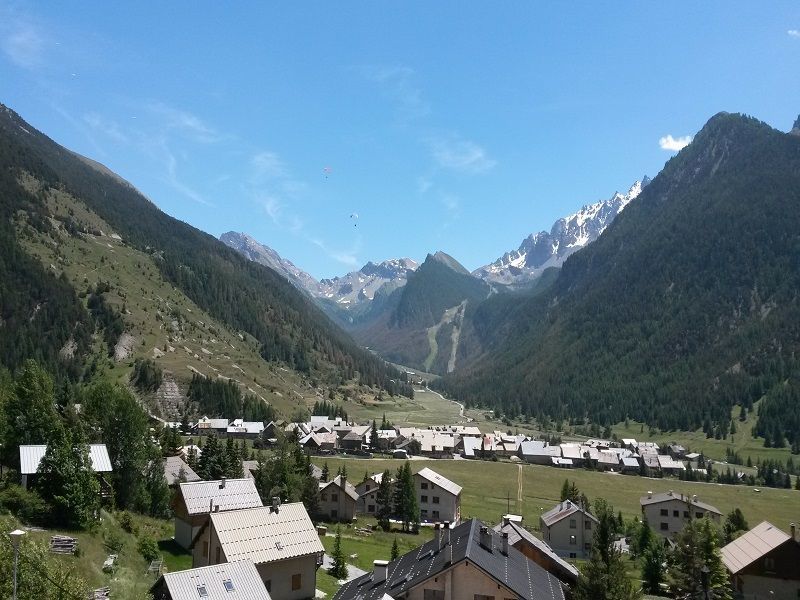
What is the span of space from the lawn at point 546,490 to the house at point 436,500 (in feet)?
10.4

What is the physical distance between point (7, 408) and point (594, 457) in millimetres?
139391

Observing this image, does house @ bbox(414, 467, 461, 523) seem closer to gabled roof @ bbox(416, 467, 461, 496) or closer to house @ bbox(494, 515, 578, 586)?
gabled roof @ bbox(416, 467, 461, 496)

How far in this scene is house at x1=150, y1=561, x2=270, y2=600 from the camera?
33.0m

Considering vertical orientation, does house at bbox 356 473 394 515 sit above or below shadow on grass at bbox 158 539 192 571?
below

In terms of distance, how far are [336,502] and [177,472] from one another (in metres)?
22.8

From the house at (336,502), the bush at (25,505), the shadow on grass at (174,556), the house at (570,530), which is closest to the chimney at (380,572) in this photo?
the shadow on grass at (174,556)

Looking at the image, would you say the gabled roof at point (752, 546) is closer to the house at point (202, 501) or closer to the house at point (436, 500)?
the house at point (436, 500)

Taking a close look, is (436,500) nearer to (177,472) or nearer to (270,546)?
(177,472)

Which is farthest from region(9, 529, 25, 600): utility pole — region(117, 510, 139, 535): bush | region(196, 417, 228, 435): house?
region(196, 417, 228, 435): house

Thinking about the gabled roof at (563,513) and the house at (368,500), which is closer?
the gabled roof at (563,513)

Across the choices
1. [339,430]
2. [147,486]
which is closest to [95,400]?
[147,486]

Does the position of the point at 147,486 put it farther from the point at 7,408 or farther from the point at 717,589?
the point at 717,589

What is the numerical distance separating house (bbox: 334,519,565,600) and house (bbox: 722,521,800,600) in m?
23.8

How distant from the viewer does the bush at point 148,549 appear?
157 ft
